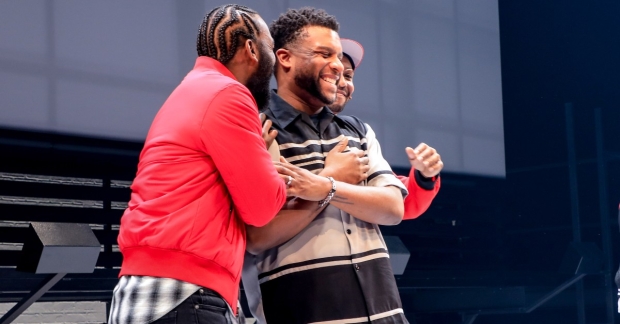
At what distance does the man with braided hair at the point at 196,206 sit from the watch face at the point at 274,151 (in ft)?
0.59

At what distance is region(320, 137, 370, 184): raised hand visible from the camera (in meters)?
1.72

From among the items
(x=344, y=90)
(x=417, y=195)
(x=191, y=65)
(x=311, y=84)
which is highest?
(x=191, y=65)

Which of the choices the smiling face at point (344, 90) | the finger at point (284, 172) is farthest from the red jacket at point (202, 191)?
the smiling face at point (344, 90)

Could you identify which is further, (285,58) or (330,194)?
(285,58)

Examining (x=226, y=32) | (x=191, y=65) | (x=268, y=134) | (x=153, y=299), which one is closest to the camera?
(x=153, y=299)

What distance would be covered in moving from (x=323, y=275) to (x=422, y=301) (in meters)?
4.00

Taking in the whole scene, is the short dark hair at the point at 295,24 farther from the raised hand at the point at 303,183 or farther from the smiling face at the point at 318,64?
the raised hand at the point at 303,183

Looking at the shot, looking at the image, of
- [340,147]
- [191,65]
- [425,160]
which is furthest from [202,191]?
[191,65]

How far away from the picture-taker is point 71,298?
4199 mm

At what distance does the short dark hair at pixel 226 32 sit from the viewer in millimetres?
1610

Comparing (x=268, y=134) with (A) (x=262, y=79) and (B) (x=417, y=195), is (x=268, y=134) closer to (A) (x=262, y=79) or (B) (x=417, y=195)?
(A) (x=262, y=79)

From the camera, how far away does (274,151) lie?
1.72 meters

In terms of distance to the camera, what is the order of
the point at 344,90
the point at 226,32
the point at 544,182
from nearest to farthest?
the point at 226,32
the point at 344,90
the point at 544,182

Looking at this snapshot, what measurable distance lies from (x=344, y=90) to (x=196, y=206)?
0.93 meters
